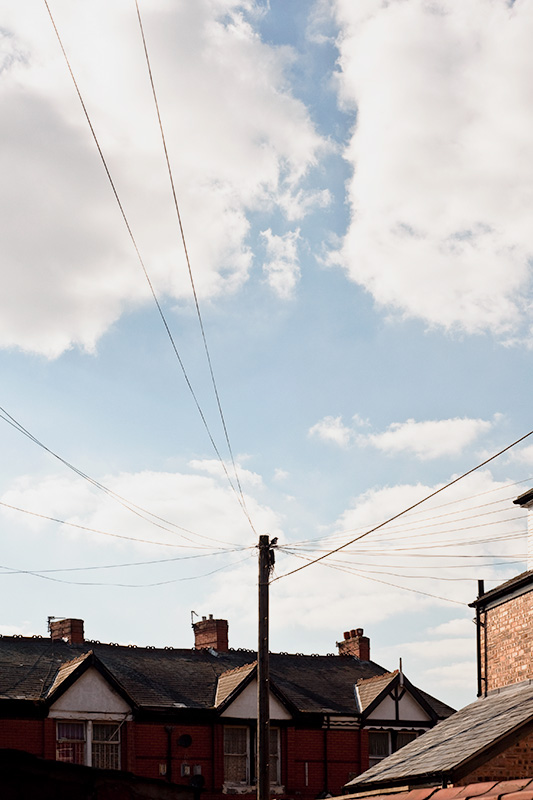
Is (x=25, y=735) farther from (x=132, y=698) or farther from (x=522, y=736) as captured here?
(x=522, y=736)

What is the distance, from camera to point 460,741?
20.3 metres

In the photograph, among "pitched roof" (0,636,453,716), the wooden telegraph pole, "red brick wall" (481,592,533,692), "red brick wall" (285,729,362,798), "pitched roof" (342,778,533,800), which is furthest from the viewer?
"red brick wall" (285,729,362,798)

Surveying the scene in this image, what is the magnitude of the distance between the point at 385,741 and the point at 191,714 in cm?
704

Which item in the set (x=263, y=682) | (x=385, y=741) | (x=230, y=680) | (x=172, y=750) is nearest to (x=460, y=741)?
(x=263, y=682)

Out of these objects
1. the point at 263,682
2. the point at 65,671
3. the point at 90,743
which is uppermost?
the point at 263,682

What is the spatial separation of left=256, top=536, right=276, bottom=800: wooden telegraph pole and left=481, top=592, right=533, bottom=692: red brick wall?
6050 millimetres

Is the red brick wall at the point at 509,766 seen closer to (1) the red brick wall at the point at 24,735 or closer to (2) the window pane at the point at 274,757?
(2) the window pane at the point at 274,757

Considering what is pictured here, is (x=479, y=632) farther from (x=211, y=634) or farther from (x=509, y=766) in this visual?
(x=211, y=634)

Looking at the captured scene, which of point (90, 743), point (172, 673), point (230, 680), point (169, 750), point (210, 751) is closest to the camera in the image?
point (90, 743)

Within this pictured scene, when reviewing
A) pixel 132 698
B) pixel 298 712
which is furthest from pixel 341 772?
pixel 132 698

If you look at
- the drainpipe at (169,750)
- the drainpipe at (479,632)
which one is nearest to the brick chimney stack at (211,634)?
the drainpipe at (169,750)

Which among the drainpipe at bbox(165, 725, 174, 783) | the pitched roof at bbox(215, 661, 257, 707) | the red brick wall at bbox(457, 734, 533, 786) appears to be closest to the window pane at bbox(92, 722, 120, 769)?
the drainpipe at bbox(165, 725, 174, 783)

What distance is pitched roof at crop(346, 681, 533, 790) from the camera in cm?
1855

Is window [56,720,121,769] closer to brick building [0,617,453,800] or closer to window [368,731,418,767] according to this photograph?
brick building [0,617,453,800]
